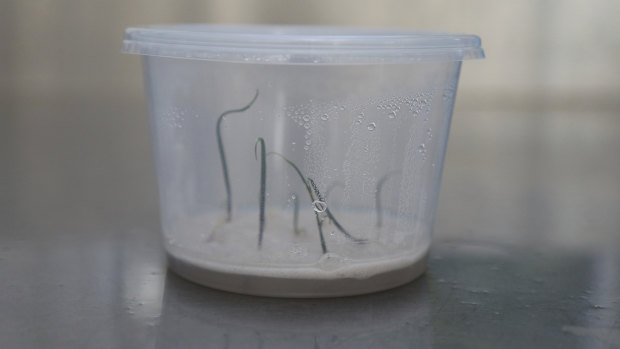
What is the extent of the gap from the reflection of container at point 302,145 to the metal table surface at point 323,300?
0.05 metres

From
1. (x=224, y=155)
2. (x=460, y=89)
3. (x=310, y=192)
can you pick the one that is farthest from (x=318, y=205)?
(x=460, y=89)

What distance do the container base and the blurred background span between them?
763 millimetres

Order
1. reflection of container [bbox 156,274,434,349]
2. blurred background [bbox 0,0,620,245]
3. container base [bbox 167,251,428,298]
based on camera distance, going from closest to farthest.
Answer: reflection of container [bbox 156,274,434,349], container base [bbox 167,251,428,298], blurred background [bbox 0,0,620,245]

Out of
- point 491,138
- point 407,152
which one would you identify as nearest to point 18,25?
point 491,138

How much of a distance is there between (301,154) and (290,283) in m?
0.15

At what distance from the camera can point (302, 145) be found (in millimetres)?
840

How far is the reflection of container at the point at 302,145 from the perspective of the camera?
829mm

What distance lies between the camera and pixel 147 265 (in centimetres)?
99

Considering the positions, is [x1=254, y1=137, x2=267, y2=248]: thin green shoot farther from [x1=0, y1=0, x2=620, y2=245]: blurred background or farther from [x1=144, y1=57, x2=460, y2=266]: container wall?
[x1=0, y1=0, x2=620, y2=245]: blurred background

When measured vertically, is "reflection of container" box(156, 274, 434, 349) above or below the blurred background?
above

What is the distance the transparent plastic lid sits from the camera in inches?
31.3

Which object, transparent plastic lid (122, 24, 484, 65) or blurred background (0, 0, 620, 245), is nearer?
transparent plastic lid (122, 24, 484, 65)

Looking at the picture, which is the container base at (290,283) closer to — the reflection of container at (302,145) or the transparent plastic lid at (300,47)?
the reflection of container at (302,145)

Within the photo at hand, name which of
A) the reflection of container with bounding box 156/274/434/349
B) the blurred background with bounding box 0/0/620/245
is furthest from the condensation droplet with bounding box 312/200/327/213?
the blurred background with bounding box 0/0/620/245
